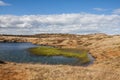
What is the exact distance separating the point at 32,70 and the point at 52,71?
258 centimetres

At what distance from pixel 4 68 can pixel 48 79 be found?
6.11 meters

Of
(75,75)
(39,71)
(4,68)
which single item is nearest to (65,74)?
(75,75)

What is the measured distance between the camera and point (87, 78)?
30.0m

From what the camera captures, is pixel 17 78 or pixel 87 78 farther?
pixel 87 78

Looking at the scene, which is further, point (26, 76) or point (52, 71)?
point (52, 71)

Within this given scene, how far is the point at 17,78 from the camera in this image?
28.0 metres

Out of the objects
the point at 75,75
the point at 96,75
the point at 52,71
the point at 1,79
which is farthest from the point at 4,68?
the point at 96,75

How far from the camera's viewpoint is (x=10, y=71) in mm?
29672

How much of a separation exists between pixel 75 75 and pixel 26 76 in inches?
244

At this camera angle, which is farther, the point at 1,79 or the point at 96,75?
the point at 96,75

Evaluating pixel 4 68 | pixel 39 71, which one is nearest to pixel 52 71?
pixel 39 71

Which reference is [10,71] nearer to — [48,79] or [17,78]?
[17,78]

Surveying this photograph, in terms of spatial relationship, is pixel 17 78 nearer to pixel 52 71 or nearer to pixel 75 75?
pixel 52 71

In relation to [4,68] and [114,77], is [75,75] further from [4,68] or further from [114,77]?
[4,68]
